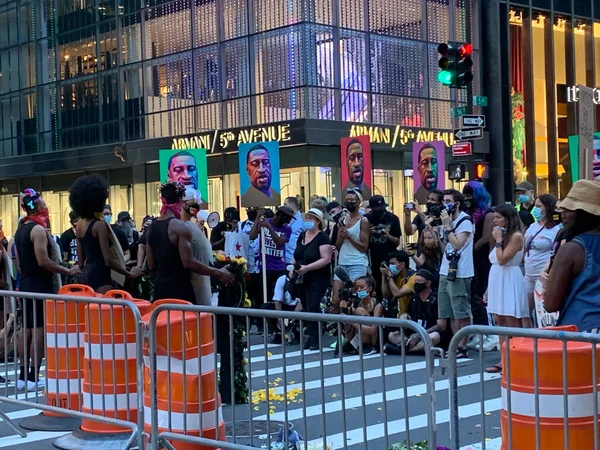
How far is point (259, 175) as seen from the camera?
1422 centimetres

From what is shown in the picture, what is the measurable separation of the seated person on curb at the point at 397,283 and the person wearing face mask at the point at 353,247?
0.32 meters

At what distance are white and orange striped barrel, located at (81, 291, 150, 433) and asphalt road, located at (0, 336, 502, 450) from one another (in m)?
0.81

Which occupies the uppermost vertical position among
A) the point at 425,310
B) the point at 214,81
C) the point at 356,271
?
the point at 214,81

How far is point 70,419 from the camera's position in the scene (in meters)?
8.00

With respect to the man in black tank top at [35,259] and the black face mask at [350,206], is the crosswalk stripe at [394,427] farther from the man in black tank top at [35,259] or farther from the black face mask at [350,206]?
the black face mask at [350,206]

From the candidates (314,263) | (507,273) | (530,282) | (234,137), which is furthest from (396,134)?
(507,273)

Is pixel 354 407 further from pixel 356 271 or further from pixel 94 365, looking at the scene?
pixel 356 271

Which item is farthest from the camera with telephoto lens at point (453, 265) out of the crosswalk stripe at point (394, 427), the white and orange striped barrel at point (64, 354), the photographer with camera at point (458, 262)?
the white and orange striped barrel at point (64, 354)

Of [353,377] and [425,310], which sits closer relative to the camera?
[353,377]

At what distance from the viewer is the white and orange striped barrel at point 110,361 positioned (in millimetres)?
6605

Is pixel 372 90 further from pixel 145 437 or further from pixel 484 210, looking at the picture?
pixel 145 437

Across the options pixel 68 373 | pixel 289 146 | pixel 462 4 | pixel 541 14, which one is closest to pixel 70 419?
pixel 68 373

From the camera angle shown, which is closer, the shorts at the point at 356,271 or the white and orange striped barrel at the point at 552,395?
the white and orange striped barrel at the point at 552,395

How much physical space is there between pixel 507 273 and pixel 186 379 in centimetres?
492
